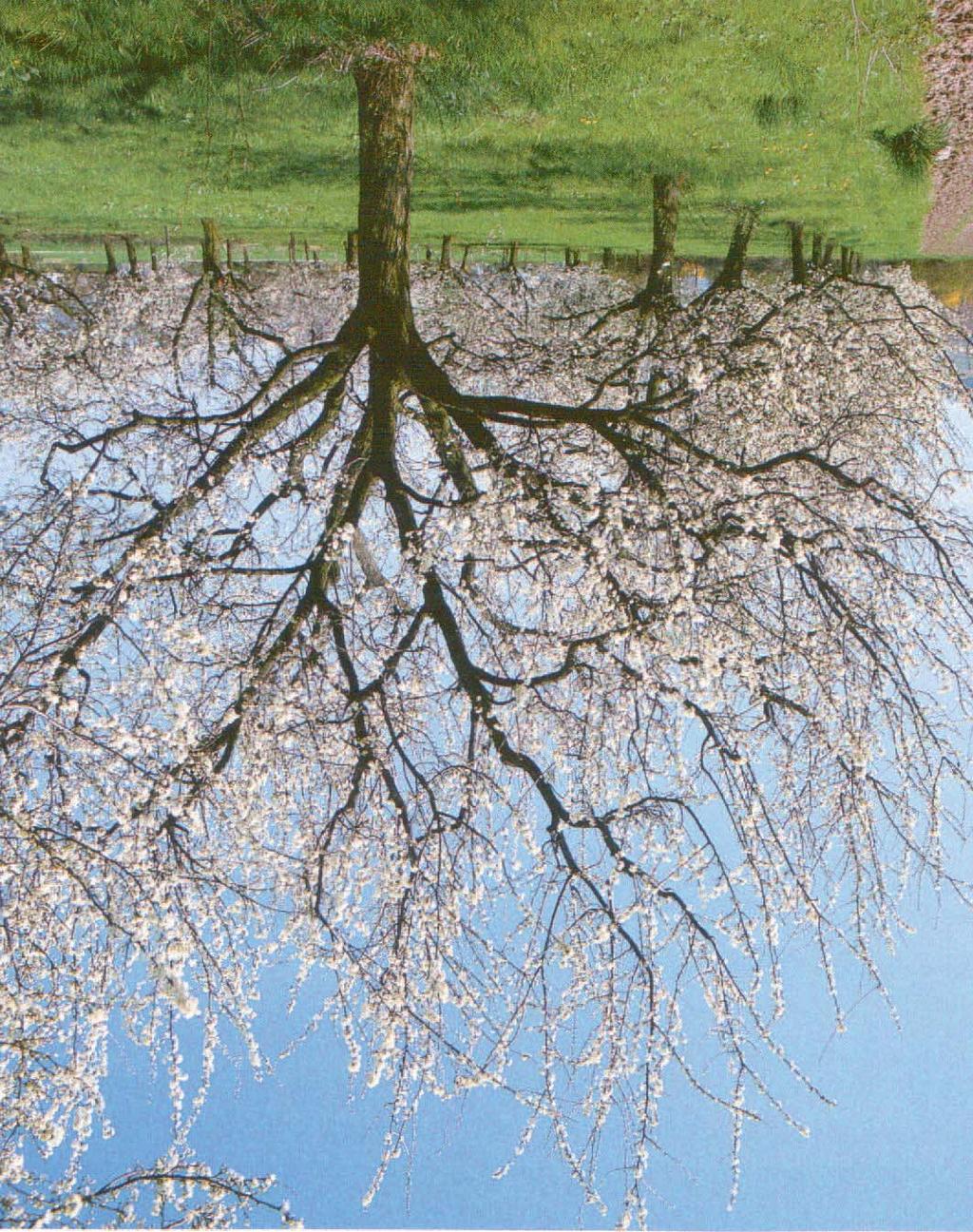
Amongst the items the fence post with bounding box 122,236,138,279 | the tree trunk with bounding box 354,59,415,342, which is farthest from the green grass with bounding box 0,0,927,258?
the fence post with bounding box 122,236,138,279

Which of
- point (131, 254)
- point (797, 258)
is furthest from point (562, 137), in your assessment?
point (131, 254)

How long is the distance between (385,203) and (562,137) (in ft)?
9.65

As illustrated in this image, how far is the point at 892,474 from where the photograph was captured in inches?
457

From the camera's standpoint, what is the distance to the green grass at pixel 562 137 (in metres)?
8.95

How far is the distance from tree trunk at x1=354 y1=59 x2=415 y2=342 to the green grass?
49cm

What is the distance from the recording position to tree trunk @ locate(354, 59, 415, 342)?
8836 millimetres

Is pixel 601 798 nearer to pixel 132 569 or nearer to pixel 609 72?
pixel 132 569

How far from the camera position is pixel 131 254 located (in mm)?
13523

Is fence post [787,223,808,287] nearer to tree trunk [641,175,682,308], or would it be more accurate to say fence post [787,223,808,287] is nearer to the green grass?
the green grass

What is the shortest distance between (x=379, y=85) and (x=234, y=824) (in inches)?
302

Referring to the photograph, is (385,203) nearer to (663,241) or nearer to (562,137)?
(562,137)

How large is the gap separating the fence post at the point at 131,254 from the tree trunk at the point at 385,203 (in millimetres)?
5701

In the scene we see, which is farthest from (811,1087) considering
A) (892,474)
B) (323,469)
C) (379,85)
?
(379,85)

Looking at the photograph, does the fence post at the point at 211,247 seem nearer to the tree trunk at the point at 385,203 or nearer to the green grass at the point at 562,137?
the green grass at the point at 562,137
